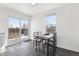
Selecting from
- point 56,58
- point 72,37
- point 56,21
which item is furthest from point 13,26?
point 56,58

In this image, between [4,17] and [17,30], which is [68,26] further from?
[4,17]

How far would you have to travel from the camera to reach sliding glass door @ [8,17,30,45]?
4.55 m

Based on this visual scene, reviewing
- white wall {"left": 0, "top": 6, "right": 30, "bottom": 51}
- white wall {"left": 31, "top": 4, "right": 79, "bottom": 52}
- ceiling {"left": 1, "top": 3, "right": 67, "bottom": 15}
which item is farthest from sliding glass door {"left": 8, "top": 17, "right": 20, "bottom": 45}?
white wall {"left": 31, "top": 4, "right": 79, "bottom": 52}

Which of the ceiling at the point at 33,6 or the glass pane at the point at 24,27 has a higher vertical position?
the ceiling at the point at 33,6

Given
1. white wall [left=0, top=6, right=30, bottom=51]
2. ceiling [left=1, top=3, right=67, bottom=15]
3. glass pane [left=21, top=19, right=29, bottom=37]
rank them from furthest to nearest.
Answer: glass pane [left=21, top=19, right=29, bottom=37] → white wall [left=0, top=6, right=30, bottom=51] → ceiling [left=1, top=3, right=67, bottom=15]

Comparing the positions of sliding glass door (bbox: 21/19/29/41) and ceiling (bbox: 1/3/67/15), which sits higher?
ceiling (bbox: 1/3/67/15)

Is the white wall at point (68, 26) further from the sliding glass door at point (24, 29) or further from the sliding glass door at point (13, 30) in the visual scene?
the sliding glass door at point (13, 30)

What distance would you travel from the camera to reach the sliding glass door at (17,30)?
455 centimetres

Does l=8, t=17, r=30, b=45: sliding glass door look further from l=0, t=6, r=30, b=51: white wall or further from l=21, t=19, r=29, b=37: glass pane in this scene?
l=0, t=6, r=30, b=51: white wall

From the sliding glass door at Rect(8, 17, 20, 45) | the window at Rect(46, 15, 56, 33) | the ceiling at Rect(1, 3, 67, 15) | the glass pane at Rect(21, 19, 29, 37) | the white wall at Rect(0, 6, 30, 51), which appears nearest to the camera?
the ceiling at Rect(1, 3, 67, 15)

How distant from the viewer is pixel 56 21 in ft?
13.8

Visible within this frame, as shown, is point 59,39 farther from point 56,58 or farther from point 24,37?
point 56,58

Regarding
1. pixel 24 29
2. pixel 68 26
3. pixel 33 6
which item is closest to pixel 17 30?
pixel 24 29

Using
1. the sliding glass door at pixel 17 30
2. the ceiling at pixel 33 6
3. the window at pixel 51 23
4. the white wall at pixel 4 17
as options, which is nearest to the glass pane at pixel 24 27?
the sliding glass door at pixel 17 30
